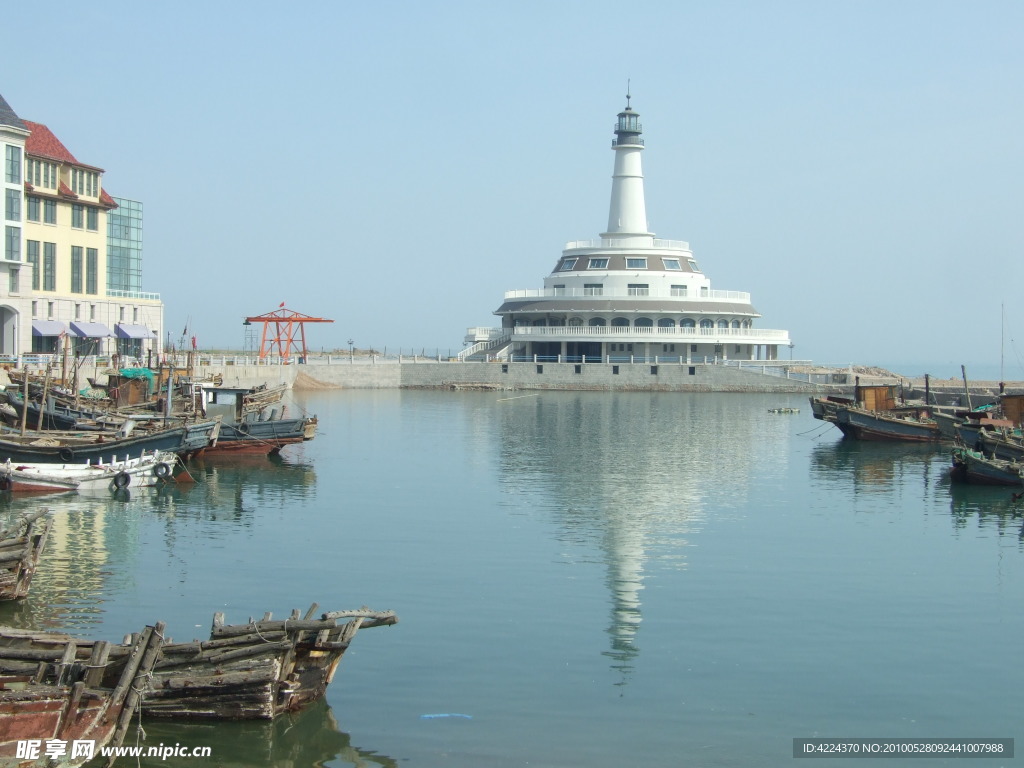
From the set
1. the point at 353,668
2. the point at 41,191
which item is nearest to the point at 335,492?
the point at 353,668

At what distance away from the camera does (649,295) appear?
91.9m

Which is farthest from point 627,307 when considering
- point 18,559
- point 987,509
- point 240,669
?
point 240,669

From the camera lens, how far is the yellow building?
196 feet

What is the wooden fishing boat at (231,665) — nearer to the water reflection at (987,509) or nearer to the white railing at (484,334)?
the water reflection at (987,509)

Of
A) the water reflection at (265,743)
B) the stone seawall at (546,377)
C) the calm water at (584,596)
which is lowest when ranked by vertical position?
the water reflection at (265,743)

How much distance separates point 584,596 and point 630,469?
2010cm

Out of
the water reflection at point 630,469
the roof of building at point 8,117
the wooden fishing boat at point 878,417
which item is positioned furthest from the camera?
the roof of building at point 8,117

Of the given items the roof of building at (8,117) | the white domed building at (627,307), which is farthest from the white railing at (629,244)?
the roof of building at (8,117)

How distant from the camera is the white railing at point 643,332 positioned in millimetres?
90062

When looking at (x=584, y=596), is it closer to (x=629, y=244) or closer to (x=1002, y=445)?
(x=1002, y=445)

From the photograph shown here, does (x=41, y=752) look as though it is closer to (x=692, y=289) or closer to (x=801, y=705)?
(x=801, y=705)

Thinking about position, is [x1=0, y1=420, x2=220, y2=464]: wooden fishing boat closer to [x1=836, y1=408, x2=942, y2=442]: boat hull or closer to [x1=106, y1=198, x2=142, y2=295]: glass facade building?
[x1=836, y1=408, x2=942, y2=442]: boat hull

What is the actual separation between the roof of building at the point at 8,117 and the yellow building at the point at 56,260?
51 millimetres

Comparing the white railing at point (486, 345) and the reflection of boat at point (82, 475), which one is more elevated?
the white railing at point (486, 345)
